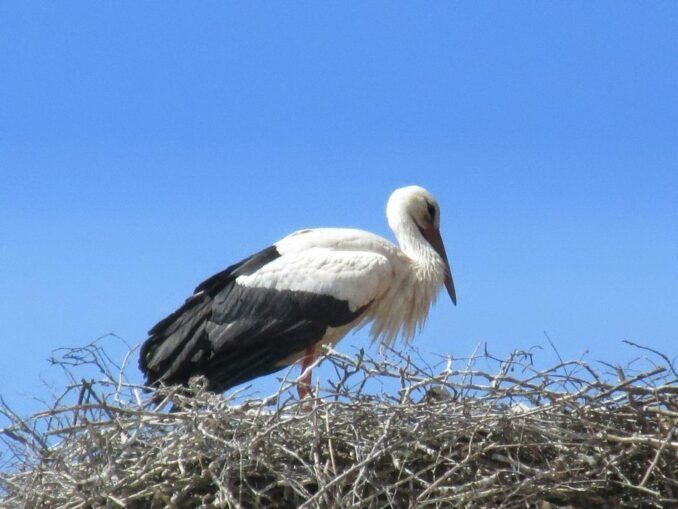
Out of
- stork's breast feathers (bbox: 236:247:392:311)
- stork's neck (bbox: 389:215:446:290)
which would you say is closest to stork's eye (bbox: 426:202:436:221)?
stork's neck (bbox: 389:215:446:290)

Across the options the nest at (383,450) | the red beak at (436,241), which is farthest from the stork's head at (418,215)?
the nest at (383,450)

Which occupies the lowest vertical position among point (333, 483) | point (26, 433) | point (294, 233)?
point (333, 483)

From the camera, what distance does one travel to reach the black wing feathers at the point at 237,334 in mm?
6922

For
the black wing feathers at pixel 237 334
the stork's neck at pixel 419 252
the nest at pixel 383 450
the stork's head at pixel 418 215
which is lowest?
the nest at pixel 383 450

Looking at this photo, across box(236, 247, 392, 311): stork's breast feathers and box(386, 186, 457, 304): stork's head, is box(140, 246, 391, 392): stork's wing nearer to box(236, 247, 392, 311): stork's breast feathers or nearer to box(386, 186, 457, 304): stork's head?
box(236, 247, 392, 311): stork's breast feathers

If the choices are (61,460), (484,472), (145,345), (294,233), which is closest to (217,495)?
(61,460)

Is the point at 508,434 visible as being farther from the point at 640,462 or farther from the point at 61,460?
the point at 61,460

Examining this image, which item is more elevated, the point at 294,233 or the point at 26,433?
the point at 294,233

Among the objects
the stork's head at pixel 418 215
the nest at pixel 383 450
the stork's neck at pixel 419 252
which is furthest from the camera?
the stork's head at pixel 418 215

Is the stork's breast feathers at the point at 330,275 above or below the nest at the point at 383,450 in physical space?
above

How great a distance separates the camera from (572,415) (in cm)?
475

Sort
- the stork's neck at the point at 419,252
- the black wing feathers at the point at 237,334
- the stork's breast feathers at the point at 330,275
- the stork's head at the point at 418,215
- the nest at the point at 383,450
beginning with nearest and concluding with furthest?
the nest at the point at 383,450 → the black wing feathers at the point at 237,334 → the stork's breast feathers at the point at 330,275 → the stork's neck at the point at 419,252 → the stork's head at the point at 418,215

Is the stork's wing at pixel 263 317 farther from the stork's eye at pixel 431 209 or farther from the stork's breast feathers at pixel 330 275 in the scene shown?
the stork's eye at pixel 431 209

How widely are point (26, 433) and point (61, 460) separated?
223 mm
